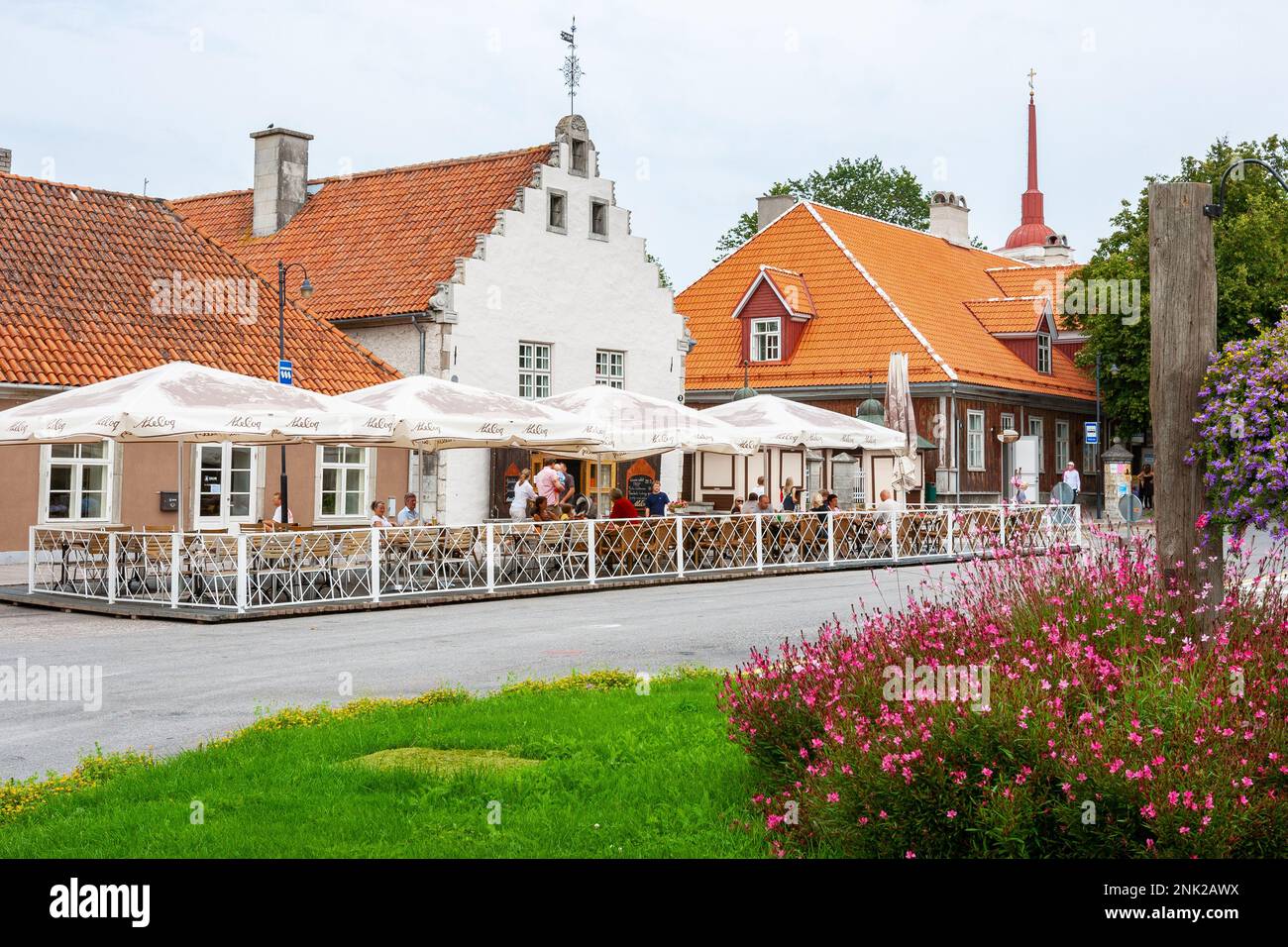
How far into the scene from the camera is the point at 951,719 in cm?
615

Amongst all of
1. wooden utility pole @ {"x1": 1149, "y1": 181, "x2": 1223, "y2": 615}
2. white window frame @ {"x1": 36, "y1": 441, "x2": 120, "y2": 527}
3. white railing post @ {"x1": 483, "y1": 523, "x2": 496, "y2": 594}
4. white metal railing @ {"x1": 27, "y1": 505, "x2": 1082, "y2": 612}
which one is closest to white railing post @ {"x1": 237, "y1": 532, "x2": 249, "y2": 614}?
white metal railing @ {"x1": 27, "y1": 505, "x2": 1082, "y2": 612}

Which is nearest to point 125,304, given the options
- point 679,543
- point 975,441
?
point 679,543

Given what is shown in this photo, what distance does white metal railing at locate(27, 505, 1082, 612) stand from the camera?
1939cm

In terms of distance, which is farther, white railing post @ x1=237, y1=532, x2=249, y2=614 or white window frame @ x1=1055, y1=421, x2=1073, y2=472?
white window frame @ x1=1055, y1=421, x2=1073, y2=472

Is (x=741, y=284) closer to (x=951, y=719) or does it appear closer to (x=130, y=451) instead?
(x=130, y=451)

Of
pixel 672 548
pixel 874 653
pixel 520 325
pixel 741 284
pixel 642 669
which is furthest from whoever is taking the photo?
pixel 741 284

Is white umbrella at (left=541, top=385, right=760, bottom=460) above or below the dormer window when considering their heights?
below

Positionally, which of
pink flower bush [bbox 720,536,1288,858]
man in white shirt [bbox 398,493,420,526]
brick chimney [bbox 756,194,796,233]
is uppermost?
brick chimney [bbox 756,194,796,233]

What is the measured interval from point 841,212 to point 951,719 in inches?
1868

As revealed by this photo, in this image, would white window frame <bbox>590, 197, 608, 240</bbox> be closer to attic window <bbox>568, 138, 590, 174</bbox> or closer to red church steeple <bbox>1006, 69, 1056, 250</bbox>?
attic window <bbox>568, 138, 590, 174</bbox>

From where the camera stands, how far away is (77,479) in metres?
27.3

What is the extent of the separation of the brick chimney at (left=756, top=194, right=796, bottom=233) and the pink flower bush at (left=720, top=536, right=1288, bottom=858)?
4871 cm

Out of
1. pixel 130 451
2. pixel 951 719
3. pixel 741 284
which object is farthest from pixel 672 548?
pixel 741 284

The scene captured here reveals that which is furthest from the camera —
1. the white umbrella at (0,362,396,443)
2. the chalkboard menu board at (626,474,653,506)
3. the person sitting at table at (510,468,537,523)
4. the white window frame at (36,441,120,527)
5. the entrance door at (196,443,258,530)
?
the chalkboard menu board at (626,474,653,506)
